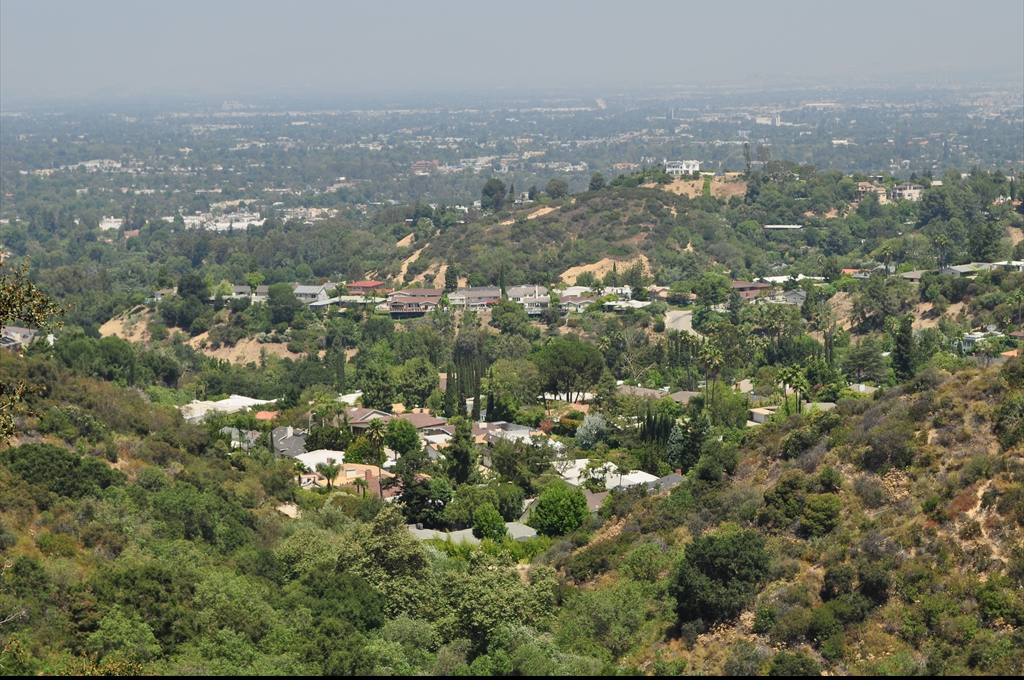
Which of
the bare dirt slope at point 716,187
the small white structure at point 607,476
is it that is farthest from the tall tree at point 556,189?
the small white structure at point 607,476

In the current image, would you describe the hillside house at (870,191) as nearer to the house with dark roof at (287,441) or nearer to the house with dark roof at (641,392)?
the house with dark roof at (641,392)

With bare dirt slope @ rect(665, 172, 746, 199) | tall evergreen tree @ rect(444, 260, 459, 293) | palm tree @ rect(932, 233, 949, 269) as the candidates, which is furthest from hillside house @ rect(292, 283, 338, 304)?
palm tree @ rect(932, 233, 949, 269)

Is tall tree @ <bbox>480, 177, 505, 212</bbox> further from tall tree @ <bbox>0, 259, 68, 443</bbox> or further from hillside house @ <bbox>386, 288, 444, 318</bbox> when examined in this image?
tall tree @ <bbox>0, 259, 68, 443</bbox>

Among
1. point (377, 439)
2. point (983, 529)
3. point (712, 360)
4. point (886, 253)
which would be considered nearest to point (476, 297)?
point (886, 253)

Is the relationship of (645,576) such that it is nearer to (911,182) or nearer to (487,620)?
(487,620)

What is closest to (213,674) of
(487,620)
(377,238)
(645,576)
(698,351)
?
(487,620)

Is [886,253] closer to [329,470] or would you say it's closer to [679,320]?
[679,320]
